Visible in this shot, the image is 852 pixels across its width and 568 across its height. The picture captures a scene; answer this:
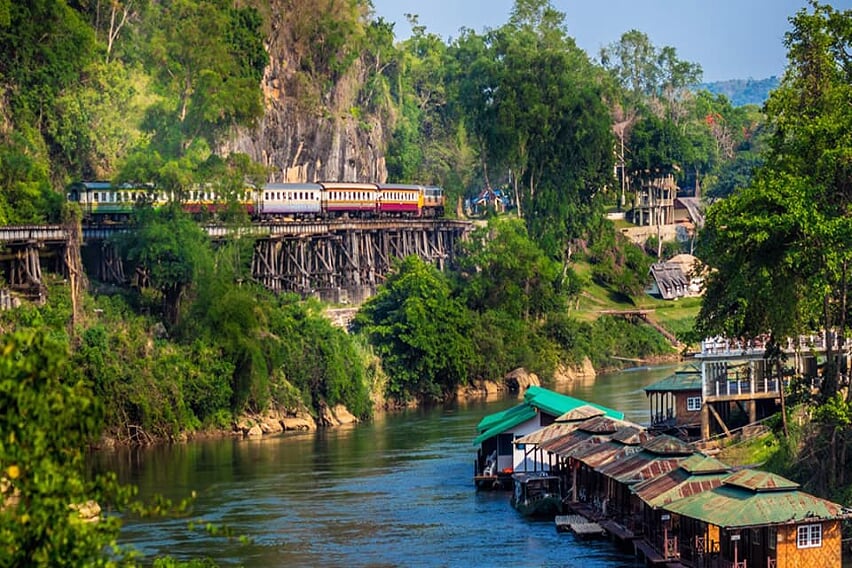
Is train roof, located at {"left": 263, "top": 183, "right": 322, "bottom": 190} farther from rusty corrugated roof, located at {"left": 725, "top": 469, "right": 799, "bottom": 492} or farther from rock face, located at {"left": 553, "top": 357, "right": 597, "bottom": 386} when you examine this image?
rusty corrugated roof, located at {"left": 725, "top": 469, "right": 799, "bottom": 492}

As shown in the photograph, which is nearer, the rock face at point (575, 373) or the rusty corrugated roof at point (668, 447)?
the rusty corrugated roof at point (668, 447)

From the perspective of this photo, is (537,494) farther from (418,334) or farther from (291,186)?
(291,186)

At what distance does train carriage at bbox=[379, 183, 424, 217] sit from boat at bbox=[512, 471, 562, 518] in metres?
50.3

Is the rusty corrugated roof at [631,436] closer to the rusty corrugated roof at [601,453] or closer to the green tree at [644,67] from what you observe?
the rusty corrugated roof at [601,453]

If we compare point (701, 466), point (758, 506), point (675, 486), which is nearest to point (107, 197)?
point (701, 466)

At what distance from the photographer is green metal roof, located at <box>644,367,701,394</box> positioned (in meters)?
59.3

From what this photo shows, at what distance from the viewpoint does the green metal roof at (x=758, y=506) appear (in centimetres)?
3762

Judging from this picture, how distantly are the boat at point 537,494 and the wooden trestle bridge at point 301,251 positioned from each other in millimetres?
26018

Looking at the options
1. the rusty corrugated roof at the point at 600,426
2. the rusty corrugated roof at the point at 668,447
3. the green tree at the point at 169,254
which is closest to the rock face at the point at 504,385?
the green tree at the point at 169,254

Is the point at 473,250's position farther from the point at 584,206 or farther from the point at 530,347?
the point at 584,206

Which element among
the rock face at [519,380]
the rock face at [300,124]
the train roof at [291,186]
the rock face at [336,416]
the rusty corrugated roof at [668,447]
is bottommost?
the rock face at [336,416]

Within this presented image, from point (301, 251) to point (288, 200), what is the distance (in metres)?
3.29

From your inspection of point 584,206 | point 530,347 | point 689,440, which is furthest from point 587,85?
point 689,440

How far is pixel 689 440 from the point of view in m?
55.6
